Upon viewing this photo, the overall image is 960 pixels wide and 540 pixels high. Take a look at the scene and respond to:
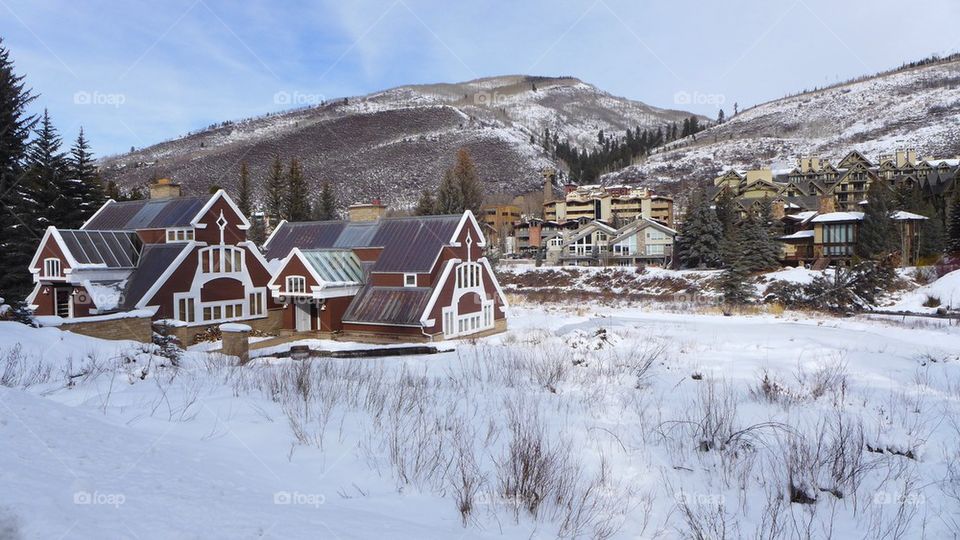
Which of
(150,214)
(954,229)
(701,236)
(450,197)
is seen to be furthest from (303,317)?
(954,229)

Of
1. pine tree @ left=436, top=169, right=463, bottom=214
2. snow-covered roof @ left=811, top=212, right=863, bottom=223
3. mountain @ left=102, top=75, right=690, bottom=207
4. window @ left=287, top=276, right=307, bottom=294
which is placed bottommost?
window @ left=287, top=276, right=307, bottom=294

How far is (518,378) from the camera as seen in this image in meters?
11.0

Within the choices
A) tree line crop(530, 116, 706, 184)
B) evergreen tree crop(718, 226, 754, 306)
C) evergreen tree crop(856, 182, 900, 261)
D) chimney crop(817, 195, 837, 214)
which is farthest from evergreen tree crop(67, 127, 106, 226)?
tree line crop(530, 116, 706, 184)

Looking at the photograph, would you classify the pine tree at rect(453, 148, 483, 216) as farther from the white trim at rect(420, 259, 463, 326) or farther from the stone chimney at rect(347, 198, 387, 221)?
the white trim at rect(420, 259, 463, 326)

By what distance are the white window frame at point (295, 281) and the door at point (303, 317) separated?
111 centimetres

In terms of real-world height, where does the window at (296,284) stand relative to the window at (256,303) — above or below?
above

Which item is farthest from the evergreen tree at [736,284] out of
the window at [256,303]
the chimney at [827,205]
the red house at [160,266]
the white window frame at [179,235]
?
the chimney at [827,205]

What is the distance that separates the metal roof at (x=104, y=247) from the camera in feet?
78.3

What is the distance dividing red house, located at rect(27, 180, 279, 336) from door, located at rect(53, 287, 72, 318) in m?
0.04

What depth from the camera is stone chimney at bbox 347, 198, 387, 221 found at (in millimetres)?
31078

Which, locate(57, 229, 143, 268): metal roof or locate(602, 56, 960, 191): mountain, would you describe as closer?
locate(57, 229, 143, 268): metal roof

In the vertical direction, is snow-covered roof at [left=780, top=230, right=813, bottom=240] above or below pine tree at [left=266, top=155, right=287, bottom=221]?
below

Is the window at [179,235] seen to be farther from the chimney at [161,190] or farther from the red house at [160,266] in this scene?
the chimney at [161,190]

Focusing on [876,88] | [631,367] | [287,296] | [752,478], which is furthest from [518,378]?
[876,88]
